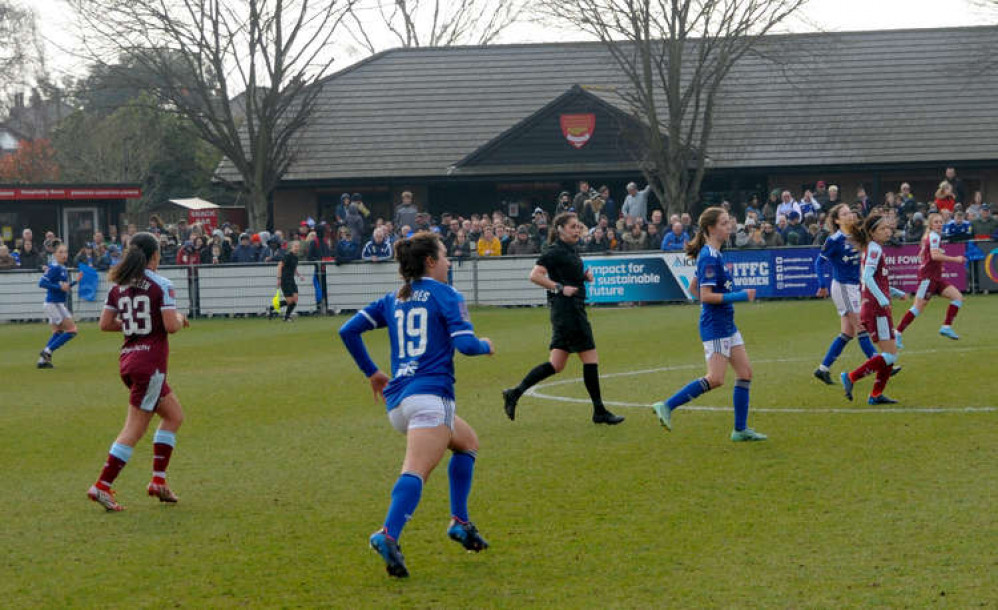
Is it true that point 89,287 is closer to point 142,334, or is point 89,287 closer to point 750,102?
point 750,102

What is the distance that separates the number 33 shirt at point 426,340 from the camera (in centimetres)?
682

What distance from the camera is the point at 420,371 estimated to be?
685 cm

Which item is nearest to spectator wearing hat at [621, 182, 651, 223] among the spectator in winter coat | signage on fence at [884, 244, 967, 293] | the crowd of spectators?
the crowd of spectators

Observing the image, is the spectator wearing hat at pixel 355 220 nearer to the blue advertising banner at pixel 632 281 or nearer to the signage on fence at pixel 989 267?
the blue advertising banner at pixel 632 281

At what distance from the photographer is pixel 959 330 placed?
19734mm

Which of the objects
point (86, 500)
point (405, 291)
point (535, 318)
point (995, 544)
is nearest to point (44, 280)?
point (535, 318)

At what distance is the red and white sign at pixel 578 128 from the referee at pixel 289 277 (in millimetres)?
12111

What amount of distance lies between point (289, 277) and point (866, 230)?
18006 mm

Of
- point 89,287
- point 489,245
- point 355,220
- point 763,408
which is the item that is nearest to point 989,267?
point 489,245

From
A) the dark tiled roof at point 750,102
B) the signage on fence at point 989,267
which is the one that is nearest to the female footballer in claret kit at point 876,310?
the signage on fence at point 989,267

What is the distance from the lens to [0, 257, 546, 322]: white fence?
29547mm

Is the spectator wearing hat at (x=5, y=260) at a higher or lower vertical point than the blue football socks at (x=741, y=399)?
higher

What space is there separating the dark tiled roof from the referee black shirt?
26704mm

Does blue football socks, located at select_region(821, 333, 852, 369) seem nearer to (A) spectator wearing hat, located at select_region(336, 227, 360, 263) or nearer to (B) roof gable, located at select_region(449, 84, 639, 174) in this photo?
(A) spectator wearing hat, located at select_region(336, 227, 360, 263)
